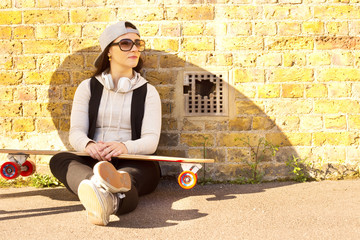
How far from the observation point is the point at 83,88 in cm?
310

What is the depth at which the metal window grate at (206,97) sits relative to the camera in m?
3.51

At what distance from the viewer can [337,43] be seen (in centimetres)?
344

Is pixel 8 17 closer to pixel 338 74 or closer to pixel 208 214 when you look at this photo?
pixel 208 214

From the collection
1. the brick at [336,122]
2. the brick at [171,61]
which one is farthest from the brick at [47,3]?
the brick at [336,122]

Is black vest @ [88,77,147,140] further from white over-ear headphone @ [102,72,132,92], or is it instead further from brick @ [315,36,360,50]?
brick @ [315,36,360,50]

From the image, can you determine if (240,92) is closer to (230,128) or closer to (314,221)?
(230,128)

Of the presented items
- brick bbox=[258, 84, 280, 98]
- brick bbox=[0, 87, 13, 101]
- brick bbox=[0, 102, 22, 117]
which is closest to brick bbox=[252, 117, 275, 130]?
brick bbox=[258, 84, 280, 98]

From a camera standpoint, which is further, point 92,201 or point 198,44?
point 198,44

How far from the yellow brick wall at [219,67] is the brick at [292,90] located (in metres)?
0.01

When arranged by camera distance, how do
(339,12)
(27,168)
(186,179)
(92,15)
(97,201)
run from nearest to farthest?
(97,201) → (186,179) → (27,168) → (339,12) → (92,15)

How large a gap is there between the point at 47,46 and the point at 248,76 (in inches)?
82.5

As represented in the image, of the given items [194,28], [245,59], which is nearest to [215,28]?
[194,28]

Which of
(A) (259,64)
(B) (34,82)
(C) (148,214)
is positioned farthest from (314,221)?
(B) (34,82)

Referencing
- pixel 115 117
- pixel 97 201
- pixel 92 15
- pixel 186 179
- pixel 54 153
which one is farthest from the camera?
pixel 92 15
